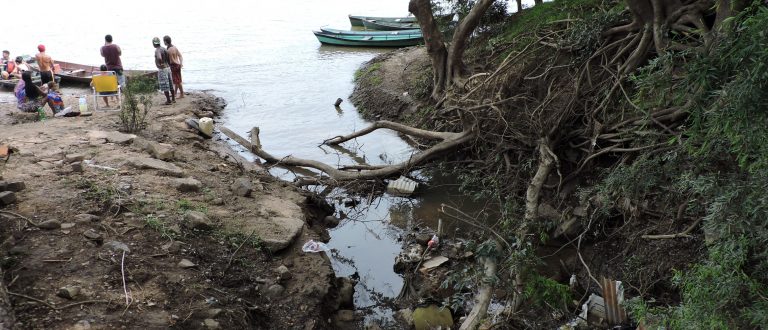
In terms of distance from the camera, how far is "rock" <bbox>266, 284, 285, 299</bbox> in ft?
19.5

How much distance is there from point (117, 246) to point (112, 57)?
8.65 metres

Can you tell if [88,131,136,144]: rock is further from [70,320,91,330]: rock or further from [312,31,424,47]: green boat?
[312,31,424,47]: green boat

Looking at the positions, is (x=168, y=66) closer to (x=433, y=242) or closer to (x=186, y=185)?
(x=186, y=185)

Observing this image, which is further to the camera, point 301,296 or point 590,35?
point 590,35

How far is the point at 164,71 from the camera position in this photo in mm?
12930

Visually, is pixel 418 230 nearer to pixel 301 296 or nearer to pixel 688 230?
pixel 301 296

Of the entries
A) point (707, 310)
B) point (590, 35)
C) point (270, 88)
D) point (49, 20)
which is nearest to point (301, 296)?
point (707, 310)

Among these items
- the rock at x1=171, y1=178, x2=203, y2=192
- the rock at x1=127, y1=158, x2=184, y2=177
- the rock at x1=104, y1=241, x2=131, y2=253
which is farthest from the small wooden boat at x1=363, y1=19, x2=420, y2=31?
the rock at x1=104, y1=241, x2=131, y2=253

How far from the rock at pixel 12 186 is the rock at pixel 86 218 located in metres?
1.01

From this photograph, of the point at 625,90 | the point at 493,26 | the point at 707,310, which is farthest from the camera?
the point at 493,26

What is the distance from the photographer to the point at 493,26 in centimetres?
1384

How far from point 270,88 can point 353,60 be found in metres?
4.12

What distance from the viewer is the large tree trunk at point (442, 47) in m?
10.9

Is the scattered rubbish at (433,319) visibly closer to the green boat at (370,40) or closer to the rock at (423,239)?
the rock at (423,239)
